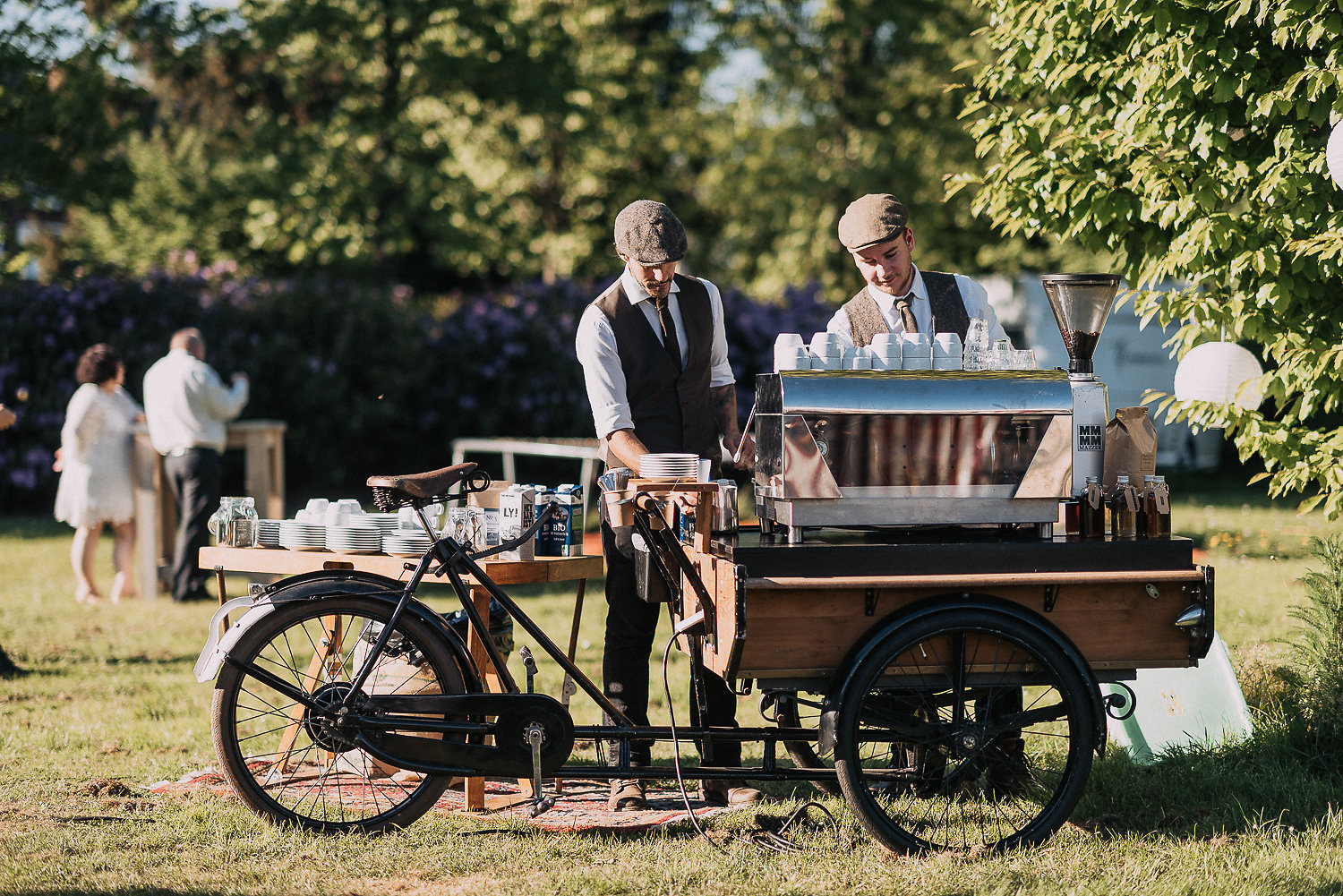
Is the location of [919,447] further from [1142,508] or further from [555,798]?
[555,798]

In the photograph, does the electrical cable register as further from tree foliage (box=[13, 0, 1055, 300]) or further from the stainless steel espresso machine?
tree foliage (box=[13, 0, 1055, 300])

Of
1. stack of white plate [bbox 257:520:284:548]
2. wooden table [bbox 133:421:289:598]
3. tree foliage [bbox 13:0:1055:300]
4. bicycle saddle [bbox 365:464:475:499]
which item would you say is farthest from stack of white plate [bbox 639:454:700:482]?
tree foliage [bbox 13:0:1055:300]

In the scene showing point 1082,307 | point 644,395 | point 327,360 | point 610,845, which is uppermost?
point 327,360

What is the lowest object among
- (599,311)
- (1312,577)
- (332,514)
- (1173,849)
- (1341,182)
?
(1173,849)

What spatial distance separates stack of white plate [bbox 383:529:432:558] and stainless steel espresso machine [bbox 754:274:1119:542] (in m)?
1.37

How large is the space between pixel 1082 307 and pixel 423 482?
218 centimetres

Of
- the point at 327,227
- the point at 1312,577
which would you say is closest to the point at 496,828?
the point at 1312,577

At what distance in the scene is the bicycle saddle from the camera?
4176mm

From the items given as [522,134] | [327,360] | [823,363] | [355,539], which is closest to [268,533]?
[355,539]

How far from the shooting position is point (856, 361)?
4.03 m

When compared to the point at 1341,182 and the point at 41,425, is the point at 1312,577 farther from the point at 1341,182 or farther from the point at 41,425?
the point at 41,425

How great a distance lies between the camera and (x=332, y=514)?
474cm

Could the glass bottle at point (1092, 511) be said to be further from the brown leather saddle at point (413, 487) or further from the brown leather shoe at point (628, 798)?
the brown leather saddle at point (413, 487)

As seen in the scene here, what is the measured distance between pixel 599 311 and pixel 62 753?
9.50 feet
